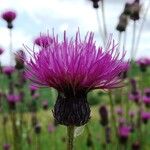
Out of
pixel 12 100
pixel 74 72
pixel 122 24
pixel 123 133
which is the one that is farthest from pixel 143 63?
pixel 74 72

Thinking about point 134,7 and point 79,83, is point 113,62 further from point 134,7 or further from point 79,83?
point 134,7

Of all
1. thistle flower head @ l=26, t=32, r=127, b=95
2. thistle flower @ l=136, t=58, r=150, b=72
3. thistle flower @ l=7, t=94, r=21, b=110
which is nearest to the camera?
thistle flower head @ l=26, t=32, r=127, b=95

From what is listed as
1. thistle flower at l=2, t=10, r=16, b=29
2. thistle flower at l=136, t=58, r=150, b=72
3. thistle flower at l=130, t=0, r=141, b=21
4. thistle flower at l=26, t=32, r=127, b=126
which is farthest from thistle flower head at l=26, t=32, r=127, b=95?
thistle flower at l=136, t=58, r=150, b=72

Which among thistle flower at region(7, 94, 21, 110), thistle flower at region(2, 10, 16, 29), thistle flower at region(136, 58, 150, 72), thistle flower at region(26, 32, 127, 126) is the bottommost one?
thistle flower at region(7, 94, 21, 110)

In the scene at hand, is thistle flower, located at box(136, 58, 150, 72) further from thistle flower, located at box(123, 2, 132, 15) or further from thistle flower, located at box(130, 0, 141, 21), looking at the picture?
thistle flower, located at box(130, 0, 141, 21)

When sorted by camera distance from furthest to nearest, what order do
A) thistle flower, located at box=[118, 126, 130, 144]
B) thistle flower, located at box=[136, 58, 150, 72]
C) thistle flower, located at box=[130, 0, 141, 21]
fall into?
thistle flower, located at box=[136, 58, 150, 72] < thistle flower, located at box=[118, 126, 130, 144] < thistle flower, located at box=[130, 0, 141, 21]

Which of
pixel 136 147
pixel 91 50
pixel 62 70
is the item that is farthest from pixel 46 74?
pixel 136 147

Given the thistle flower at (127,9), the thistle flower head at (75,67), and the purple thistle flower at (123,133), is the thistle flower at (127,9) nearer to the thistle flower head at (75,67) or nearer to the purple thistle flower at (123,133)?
the purple thistle flower at (123,133)

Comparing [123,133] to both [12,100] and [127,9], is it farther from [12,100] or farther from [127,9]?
[12,100]

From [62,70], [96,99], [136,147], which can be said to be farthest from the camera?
[96,99]
